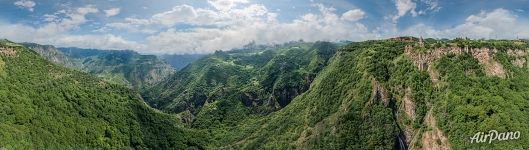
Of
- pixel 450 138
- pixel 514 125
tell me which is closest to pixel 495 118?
pixel 514 125

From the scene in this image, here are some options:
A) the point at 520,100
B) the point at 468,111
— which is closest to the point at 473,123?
the point at 468,111

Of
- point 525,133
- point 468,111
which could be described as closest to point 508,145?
point 525,133

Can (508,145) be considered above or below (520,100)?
below

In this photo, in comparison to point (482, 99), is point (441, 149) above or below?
below

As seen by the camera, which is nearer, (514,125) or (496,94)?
(514,125)

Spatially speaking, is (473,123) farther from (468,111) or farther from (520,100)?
→ (520,100)

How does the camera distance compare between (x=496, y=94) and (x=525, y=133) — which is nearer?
(x=525, y=133)

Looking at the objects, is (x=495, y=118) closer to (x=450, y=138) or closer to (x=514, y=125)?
(x=514, y=125)

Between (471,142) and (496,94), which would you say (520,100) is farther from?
(471,142)
